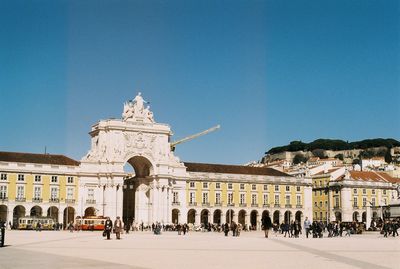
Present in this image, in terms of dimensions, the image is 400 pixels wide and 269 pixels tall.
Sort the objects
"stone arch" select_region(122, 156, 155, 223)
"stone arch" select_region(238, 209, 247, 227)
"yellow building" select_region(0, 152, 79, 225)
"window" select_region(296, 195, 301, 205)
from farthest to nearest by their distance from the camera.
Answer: "window" select_region(296, 195, 301, 205) → "stone arch" select_region(238, 209, 247, 227) → "stone arch" select_region(122, 156, 155, 223) → "yellow building" select_region(0, 152, 79, 225)

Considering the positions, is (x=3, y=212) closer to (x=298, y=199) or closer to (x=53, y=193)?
(x=53, y=193)

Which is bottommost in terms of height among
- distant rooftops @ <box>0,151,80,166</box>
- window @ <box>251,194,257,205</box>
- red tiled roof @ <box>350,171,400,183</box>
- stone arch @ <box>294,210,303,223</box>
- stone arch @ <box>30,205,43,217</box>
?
stone arch @ <box>294,210,303,223</box>

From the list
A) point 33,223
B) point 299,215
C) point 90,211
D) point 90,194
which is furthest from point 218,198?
point 33,223

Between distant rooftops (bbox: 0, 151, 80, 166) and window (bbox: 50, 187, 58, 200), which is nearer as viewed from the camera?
window (bbox: 50, 187, 58, 200)

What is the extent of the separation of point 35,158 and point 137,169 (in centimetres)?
1535

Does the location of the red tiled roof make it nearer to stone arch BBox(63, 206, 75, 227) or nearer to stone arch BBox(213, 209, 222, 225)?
stone arch BBox(213, 209, 222, 225)

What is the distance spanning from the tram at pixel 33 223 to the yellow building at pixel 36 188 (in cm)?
513

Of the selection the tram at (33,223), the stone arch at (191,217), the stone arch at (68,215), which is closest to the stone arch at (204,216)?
the stone arch at (191,217)

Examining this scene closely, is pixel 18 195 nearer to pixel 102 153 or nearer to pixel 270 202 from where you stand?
pixel 102 153

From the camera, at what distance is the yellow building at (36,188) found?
81.4 meters

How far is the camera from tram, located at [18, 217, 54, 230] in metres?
73.2

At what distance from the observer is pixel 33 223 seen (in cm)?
7456

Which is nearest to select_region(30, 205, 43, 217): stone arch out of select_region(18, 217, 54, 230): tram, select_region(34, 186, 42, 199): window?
select_region(34, 186, 42, 199): window

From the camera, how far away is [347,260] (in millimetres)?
20281
